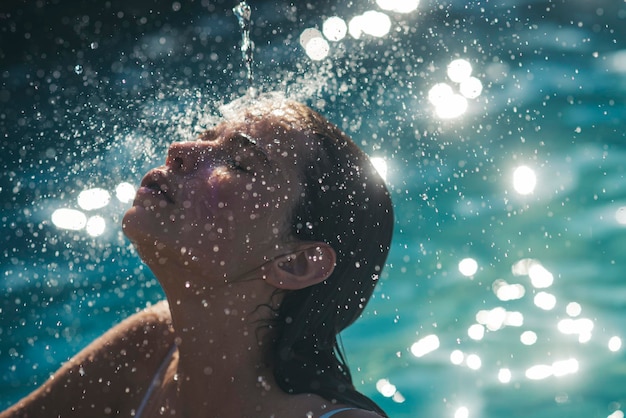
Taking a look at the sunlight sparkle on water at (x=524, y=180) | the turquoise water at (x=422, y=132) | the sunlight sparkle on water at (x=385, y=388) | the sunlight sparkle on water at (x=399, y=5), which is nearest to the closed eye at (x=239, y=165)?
the turquoise water at (x=422, y=132)

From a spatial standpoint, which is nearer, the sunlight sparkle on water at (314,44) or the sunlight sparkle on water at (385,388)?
the sunlight sparkle on water at (314,44)

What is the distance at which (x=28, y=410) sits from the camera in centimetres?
364

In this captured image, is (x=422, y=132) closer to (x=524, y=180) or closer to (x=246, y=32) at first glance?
(x=524, y=180)

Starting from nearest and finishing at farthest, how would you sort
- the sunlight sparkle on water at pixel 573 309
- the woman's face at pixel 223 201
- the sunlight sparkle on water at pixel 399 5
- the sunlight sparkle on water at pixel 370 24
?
the woman's face at pixel 223 201, the sunlight sparkle on water at pixel 399 5, the sunlight sparkle on water at pixel 370 24, the sunlight sparkle on water at pixel 573 309

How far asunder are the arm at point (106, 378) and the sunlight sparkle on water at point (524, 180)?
14.6 ft

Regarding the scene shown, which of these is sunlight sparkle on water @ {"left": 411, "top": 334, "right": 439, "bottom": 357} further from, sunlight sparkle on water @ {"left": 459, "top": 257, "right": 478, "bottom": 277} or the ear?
the ear

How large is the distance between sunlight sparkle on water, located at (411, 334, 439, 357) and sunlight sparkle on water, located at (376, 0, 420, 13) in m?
3.74

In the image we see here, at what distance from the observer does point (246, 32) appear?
693 centimetres

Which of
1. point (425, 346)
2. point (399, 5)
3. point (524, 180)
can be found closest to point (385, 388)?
point (425, 346)

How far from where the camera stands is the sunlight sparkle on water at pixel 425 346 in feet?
27.1

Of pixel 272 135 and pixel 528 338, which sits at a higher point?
pixel 528 338

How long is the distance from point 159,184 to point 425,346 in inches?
234

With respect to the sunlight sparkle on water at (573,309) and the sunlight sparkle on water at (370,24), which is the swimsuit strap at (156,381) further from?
the sunlight sparkle on water at (573,309)

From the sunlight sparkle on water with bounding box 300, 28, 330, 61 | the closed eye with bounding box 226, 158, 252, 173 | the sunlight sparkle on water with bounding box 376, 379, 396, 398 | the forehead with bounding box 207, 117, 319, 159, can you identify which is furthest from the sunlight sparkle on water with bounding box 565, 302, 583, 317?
Result: the closed eye with bounding box 226, 158, 252, 173
